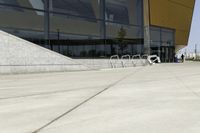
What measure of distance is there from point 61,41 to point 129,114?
23.1m

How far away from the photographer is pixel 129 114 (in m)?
7.11

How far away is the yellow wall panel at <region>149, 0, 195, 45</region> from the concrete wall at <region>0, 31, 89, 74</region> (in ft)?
86.1

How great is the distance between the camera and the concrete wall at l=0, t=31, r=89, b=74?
2072 cm

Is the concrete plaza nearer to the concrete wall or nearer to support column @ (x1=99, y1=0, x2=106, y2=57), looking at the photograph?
the concrete wall

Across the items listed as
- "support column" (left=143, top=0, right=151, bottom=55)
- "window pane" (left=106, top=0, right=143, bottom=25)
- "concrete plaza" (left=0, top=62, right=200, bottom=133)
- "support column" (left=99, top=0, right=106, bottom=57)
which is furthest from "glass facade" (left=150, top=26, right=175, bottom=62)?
"concrete plaza" (left=0, top=62, right=200, bottom=133)

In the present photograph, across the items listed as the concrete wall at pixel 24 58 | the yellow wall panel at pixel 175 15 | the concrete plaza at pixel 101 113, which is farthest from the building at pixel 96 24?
the concrete plaza at pixel 101 113

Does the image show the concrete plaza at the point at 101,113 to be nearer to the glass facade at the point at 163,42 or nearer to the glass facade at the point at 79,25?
the glass facade at the point at 79,25

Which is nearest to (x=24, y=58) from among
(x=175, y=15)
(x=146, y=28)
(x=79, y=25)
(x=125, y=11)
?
(x=79, y=25)

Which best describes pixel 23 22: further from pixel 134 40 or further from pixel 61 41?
pixel 134 40

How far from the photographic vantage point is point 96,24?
3562 centimetres

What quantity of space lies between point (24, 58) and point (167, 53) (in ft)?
122

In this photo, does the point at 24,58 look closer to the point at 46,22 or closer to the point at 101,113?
the point at 46,22

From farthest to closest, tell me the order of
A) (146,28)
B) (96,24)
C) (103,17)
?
(146,28)
(103,17)
(96,24)

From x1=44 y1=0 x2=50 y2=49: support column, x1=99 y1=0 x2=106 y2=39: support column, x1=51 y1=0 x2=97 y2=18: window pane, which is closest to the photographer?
x1=44 y1=0 x2=50 y2=49: support column
